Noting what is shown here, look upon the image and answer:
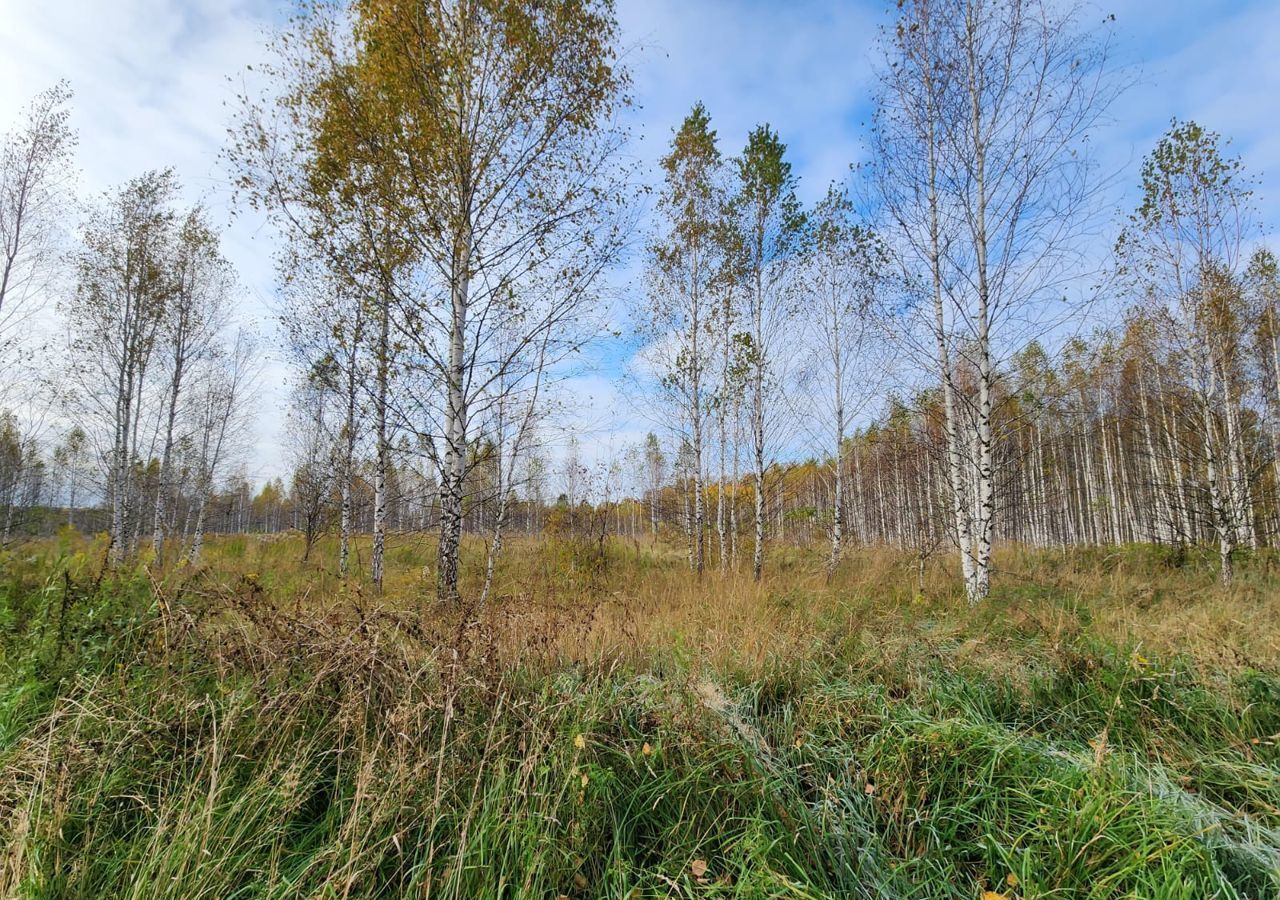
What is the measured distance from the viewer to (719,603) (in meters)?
5.50

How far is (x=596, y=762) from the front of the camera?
209cm

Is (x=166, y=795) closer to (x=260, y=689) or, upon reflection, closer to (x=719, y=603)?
(x=260, y=689)

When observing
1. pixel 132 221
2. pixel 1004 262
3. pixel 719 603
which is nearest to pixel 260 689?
pixel 719 603

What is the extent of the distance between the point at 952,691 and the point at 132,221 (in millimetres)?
20602

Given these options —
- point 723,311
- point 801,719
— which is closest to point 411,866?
point 801,719

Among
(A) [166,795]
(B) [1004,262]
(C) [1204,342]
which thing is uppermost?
(B) [1004,262]

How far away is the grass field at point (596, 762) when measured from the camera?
1.55 meters

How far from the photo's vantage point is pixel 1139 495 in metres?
21.5

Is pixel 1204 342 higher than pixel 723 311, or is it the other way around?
pixel 723 311

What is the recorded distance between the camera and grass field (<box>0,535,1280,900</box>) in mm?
1553

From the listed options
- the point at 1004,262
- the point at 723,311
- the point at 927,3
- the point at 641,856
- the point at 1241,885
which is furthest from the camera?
the point at 723,311

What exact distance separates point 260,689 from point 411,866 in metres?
1.23

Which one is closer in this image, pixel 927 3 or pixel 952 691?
pixel 952 691

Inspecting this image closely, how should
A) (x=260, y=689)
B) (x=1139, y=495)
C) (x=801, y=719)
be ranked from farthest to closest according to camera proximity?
(x=1139, y=495)
(x=801, y=719)
(x=260, y=689)
